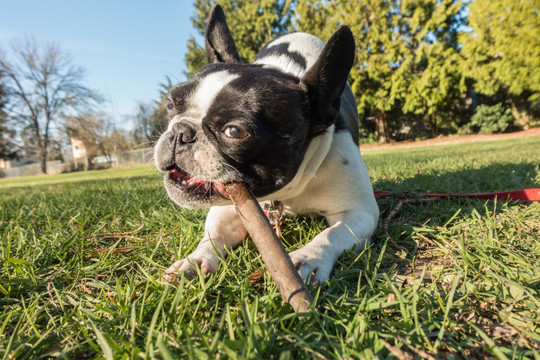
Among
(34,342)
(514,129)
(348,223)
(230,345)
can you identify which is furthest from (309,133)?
(514,129)

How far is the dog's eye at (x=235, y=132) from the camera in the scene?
1.81 metres

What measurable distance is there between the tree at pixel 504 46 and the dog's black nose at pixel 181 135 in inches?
891

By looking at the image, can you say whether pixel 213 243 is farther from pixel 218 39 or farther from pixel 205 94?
pixel 218 39

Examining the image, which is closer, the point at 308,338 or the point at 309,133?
the point at 308,338

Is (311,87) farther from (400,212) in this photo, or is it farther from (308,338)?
(308,338)

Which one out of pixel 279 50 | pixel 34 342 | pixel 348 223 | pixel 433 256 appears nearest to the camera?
pixel 34 342

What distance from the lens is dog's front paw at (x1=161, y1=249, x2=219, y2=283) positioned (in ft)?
5.19

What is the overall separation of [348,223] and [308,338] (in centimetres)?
105

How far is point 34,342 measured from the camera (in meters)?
1.16

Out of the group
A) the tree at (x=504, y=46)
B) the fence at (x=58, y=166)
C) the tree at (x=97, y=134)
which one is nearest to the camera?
the tree at (x=504, y=46)

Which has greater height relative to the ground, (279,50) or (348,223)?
(279,50)

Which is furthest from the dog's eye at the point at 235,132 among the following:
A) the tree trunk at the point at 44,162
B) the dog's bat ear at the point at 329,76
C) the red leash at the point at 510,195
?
the tree trunk at the point at 44,162

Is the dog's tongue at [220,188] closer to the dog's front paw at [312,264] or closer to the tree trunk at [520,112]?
the dog's front paw at [312,264]

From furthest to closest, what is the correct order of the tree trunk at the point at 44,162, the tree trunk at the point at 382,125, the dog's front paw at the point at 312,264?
the tree trunk at the point at 44,162 < the tree trunk at the point at 382,125 < the dog's front paw at the point at 312,264
